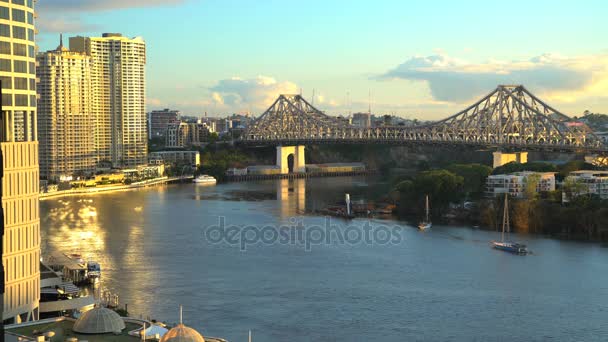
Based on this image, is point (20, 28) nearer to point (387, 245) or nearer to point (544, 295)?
point (544, 295)

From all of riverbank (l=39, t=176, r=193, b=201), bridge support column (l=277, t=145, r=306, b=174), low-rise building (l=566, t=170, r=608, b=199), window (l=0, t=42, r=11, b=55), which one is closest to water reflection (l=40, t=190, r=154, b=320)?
riverbank (l=39, t=176, r=193, b=201)

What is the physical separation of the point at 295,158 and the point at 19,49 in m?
38.3

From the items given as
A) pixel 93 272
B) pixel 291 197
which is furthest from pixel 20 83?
pixel 291 197

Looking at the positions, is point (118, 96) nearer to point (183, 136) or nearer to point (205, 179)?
point (205, 179)

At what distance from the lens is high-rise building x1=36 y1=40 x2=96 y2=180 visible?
3803cm

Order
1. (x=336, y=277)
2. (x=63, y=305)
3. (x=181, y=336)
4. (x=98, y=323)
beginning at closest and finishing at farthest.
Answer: (x=181, y=336)
(x=98, y=323)
(x=63, y=305)
(x=336, y=277)

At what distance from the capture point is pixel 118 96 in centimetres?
4462

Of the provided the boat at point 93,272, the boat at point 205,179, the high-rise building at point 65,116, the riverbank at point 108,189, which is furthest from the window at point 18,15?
the boat at point 205,179

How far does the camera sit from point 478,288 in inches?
519

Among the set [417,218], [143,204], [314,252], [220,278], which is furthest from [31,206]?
[143,204]

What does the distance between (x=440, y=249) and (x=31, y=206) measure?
33.0ft

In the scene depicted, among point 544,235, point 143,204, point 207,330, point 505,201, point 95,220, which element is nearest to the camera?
point 207,330

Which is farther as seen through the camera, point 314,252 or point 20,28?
point 314,252

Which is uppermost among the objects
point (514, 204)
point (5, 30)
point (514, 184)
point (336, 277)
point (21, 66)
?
point (5, 30)
